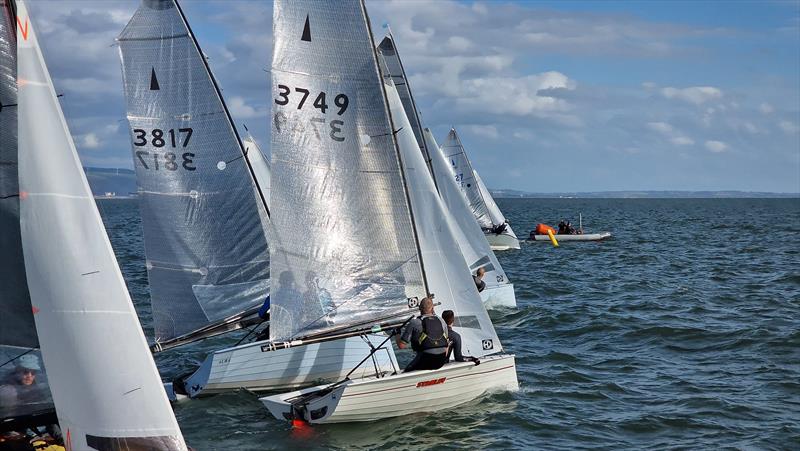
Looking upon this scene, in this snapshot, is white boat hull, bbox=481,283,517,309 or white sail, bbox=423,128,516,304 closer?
white sail, bbox=423,128,516,304

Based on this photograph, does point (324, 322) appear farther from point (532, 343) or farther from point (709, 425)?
point (532, 343)

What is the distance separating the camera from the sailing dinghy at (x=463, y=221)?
24.4 m

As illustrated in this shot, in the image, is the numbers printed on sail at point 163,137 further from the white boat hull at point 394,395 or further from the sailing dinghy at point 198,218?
the white boat hull at point 394,395

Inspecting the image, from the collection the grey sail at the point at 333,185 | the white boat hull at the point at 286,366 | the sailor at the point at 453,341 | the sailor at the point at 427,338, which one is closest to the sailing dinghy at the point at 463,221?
the white boat hull at the point at 286,366

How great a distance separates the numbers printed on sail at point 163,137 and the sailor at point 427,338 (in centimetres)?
496

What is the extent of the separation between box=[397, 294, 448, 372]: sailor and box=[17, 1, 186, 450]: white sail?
201 inches

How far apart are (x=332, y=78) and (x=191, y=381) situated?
5628mm

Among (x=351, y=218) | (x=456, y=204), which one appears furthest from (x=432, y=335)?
(x=456, y=204)

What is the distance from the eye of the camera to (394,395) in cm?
1340

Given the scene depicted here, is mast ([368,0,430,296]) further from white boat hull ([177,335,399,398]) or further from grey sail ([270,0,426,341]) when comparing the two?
white boat hull ([177,335,399,398])

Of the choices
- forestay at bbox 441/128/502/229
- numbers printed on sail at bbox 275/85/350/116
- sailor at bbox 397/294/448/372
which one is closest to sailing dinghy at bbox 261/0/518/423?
numbers printed on sail at bbox 275/85/350/116

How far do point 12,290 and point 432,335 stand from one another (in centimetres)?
584

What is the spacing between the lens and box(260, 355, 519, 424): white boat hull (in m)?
13.2

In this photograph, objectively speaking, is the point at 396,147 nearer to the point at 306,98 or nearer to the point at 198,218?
the point at 306,98
